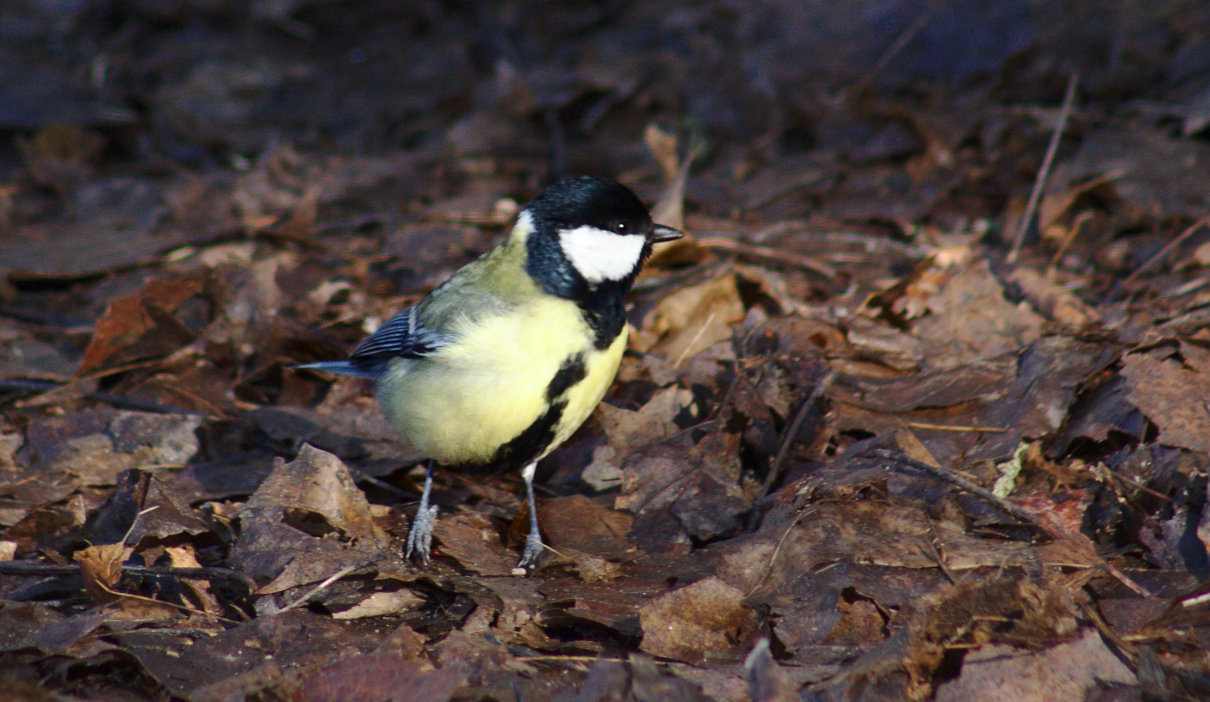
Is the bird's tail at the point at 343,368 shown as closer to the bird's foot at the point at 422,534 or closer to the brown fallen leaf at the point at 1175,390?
the bird's foot at the point at 422,534

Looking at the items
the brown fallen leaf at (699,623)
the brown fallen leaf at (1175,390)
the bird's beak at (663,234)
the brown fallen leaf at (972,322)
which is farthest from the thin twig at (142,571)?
the brown fallen leaf at (1175,390)

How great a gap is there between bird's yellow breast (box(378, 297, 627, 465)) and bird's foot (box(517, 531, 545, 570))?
1.06 ft

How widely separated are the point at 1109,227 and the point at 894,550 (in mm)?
2940

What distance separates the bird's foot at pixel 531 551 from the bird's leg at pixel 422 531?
0.97ft

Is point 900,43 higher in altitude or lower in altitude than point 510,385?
lower

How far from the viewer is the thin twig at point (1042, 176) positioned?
543cm

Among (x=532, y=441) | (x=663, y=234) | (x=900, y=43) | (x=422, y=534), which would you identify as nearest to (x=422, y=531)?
(x=422, y=534)

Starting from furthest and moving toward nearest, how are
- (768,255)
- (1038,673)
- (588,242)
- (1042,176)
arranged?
(1042,176) → (768,255) → (588,242) → (1038,673)

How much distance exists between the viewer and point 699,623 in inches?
120

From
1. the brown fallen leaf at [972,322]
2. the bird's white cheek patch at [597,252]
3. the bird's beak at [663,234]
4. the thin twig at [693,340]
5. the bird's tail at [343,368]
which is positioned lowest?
the thin twig at [693,340]

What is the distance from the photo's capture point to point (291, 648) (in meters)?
3.05

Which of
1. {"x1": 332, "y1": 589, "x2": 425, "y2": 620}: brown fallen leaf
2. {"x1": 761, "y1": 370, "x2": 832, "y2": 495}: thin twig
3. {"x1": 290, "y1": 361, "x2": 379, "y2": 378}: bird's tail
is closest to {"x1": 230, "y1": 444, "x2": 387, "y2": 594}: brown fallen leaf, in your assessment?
{"x1": 332, "y1": 589, "x2": 425, "y2": 620}: brown fallen leaf

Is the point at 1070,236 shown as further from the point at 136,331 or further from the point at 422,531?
the point at 136,331

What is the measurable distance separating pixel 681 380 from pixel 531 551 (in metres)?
1.07
